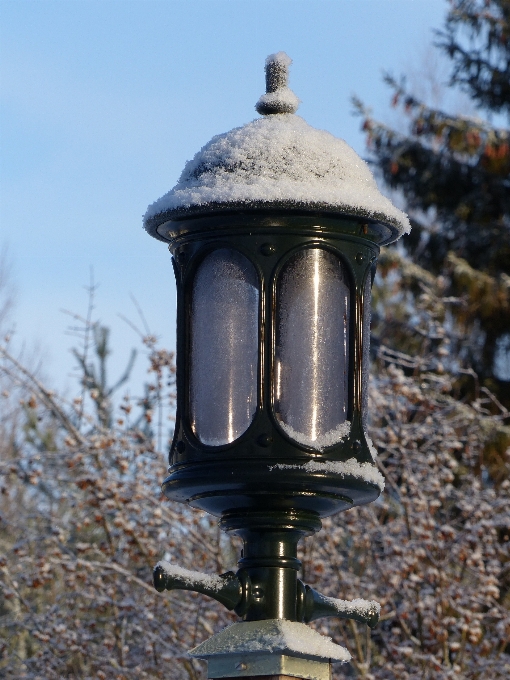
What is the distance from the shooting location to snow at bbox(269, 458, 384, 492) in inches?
87.1

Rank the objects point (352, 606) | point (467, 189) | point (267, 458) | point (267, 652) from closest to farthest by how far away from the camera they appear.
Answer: point (267, 652)
point (267, 458)
point (352, 606)
point (467, 189)

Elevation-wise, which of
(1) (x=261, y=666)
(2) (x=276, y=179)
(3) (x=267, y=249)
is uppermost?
(2) (x=276, y=179)

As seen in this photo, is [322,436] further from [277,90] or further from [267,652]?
[277,90]

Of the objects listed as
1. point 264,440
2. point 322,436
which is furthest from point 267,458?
point 322,436

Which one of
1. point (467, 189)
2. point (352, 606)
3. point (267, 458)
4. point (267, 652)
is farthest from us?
point (467, 189)

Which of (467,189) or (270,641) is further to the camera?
(467,189)

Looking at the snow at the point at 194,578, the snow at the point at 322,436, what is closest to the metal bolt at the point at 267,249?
the snow at the point at 322,436

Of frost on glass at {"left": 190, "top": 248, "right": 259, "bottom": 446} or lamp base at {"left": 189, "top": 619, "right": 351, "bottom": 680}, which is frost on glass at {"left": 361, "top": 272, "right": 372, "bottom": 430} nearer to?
frost on glass at {"left": 190, "top": 248, "right": 259, "bottom": 446}

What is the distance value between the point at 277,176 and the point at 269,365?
42 centimetres

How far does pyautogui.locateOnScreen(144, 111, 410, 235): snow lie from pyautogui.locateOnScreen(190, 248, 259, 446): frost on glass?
0.44ft

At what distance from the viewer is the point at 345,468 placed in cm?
227

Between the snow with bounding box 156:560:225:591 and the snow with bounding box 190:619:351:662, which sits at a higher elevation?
the snow with bounding box 156:560:225:591

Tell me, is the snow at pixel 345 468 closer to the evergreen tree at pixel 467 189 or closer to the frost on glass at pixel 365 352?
the frost on glass at pixel 365 352

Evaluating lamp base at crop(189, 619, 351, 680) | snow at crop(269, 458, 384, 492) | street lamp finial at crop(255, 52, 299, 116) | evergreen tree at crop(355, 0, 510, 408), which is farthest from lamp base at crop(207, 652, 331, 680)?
evergreen tree at crop(355, 0, 510, 408)
